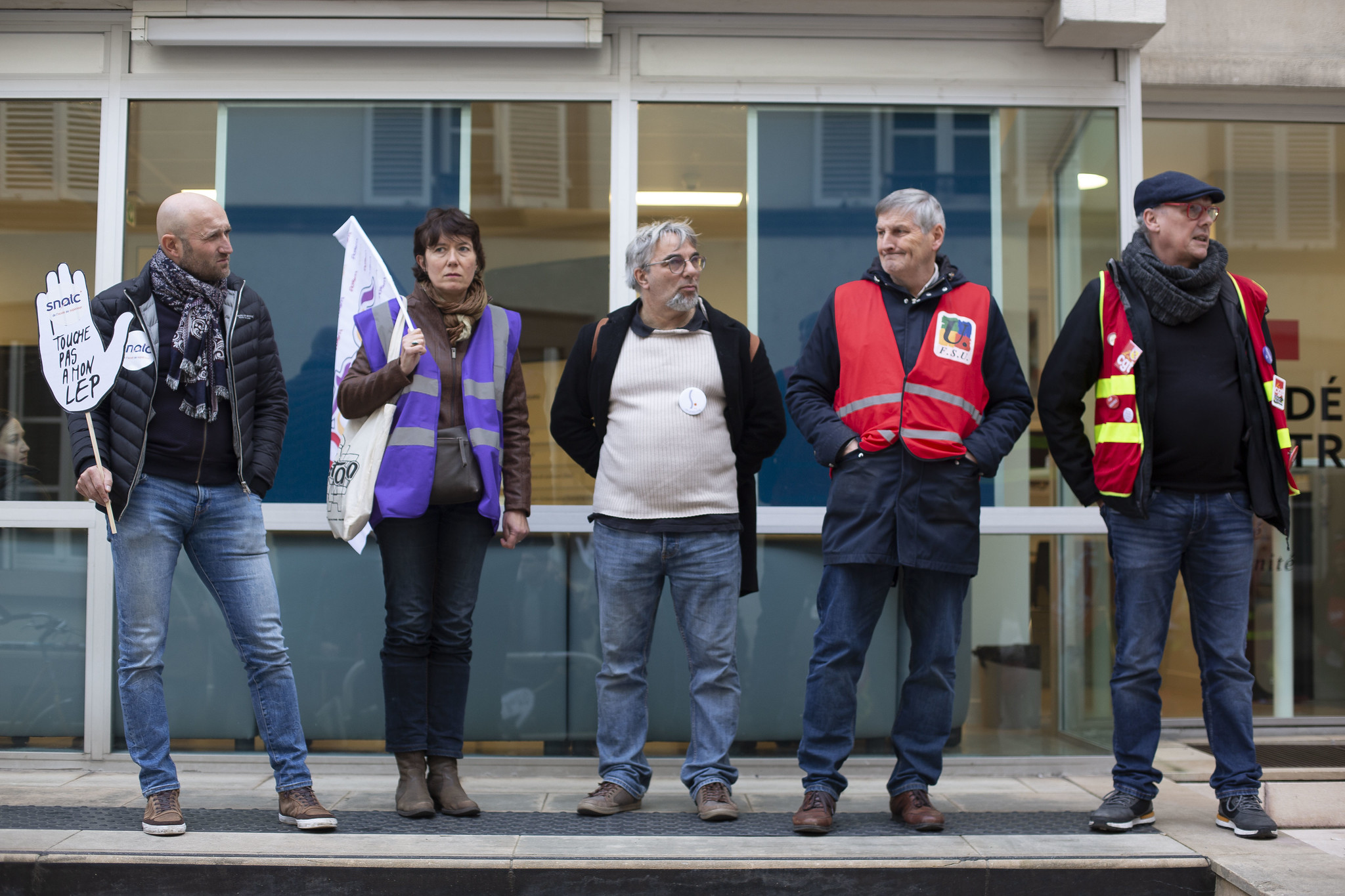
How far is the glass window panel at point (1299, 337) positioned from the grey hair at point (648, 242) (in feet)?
10.1

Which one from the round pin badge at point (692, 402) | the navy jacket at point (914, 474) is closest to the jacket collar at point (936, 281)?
the navy jacket at point (914, 474)

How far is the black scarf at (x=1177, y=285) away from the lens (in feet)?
11.8

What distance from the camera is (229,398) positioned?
3578 mm

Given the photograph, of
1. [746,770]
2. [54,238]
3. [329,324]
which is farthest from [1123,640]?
[54,238]

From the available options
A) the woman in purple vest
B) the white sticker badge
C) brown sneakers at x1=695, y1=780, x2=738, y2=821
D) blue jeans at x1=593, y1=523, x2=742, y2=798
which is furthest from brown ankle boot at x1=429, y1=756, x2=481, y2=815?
the white sticker badge

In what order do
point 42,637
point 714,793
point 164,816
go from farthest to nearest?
point 42,637
point 714,793
point 164,816

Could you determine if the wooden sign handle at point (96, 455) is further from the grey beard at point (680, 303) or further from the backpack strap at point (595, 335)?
the grey beard at point (680, 303)

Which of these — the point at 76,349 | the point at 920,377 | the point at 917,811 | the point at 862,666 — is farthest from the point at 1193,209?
the point at 76,349

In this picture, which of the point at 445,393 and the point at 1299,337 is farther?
the point at 1299,337

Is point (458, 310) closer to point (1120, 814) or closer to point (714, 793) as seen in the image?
point (714, 793)

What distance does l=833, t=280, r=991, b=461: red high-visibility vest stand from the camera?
3.65 metres

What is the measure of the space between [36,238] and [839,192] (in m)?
3.47

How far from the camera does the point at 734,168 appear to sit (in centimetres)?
485

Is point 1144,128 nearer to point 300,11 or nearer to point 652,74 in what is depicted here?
point 652,74
